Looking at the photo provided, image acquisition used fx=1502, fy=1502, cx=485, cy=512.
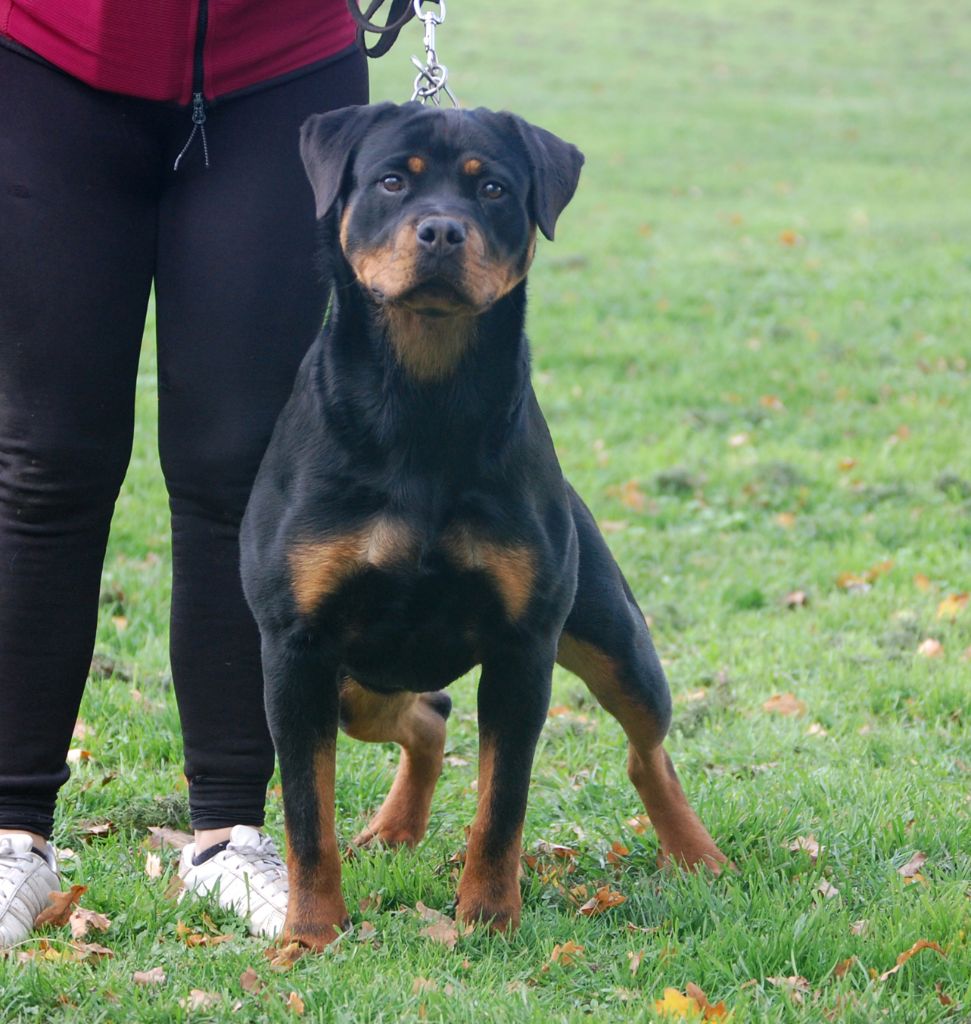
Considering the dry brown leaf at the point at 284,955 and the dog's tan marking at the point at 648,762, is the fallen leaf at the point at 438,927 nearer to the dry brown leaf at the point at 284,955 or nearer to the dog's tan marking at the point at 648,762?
the dry brown leaf at the point at 284,955

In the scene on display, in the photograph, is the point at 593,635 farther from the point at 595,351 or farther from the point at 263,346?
the point at 595,351

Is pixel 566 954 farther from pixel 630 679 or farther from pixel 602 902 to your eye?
pixel 630 679

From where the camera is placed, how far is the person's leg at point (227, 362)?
10.4ft

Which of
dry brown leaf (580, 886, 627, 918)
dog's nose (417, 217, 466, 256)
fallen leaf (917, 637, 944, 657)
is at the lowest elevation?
fallen leaf (917, 637, 944, 657)

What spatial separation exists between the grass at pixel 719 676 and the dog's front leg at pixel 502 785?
0.10m

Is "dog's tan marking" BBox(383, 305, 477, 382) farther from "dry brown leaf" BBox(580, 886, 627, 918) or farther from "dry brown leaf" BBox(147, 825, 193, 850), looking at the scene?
"dry brown leaf" BBox(147, 825, 193, 850)

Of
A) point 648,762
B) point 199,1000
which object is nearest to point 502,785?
point 648,762

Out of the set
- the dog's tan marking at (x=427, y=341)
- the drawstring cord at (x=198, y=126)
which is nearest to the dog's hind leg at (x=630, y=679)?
the dog's tan marking at (x=427, y=341)

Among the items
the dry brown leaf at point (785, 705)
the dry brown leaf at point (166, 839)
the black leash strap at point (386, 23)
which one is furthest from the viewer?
the dry brown leaf at point (785, 705)

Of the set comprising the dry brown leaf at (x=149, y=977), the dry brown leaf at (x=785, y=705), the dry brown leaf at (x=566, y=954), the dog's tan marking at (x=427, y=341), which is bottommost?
the dry brown leaf at (x=785, y=705)

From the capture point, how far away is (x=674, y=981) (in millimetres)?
2922

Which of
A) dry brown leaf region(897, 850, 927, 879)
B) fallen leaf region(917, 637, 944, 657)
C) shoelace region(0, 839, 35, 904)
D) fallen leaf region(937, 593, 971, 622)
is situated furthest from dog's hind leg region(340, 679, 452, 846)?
fallen leaf region(937, 593, 971, 622)

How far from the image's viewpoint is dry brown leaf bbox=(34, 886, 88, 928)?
3.19 meters

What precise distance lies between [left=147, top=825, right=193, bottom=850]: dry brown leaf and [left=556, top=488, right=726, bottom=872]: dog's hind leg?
1042mm
